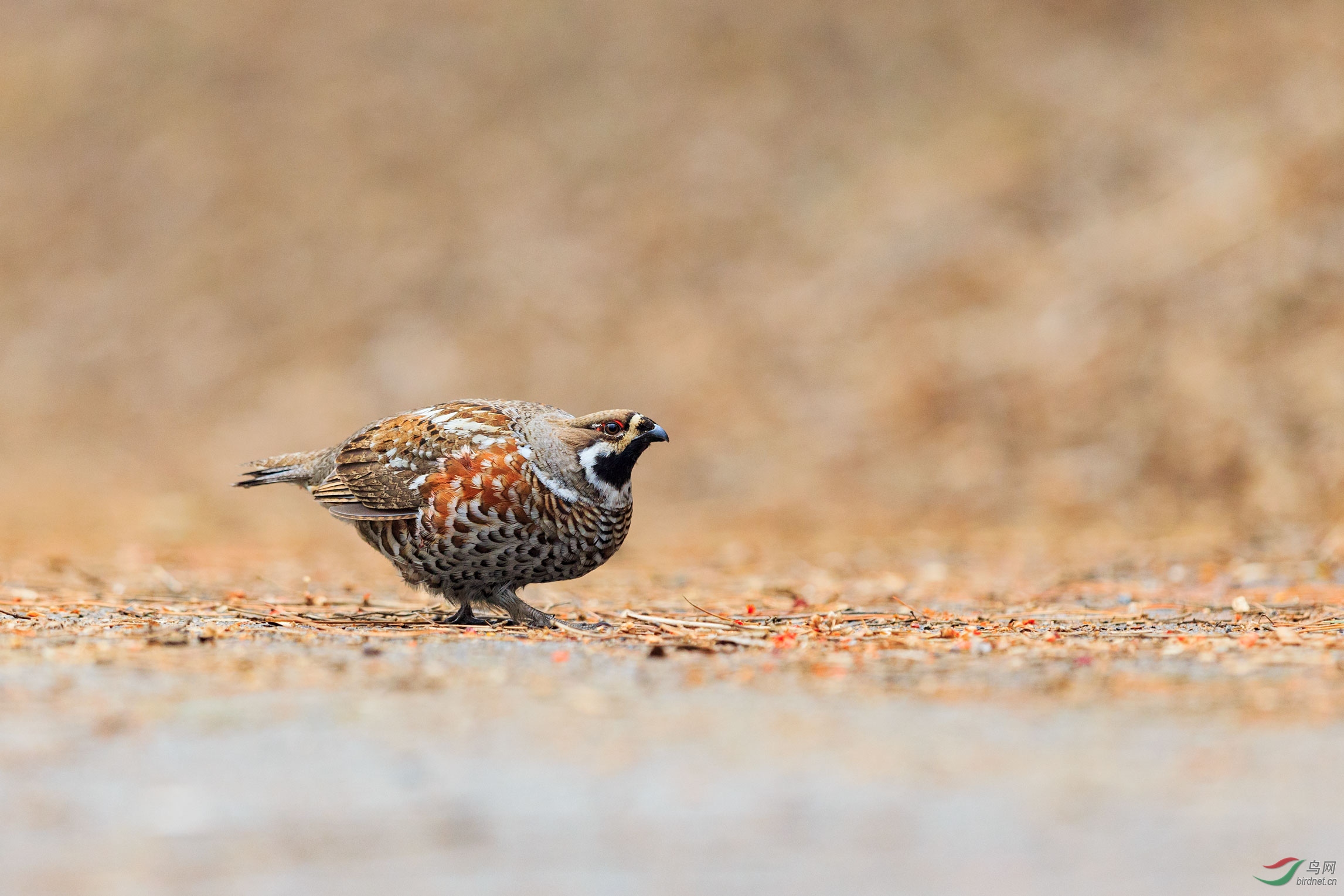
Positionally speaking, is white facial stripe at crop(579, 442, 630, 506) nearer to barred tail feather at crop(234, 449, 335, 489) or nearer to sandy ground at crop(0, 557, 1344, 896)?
sandy ground at crop(0, 557, 1344, 896)

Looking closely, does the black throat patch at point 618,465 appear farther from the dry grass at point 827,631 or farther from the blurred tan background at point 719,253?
the blurred tan background at point 719,253

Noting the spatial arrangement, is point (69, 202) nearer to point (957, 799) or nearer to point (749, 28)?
point (749, 28)

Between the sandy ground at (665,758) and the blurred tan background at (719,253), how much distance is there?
20.0 ft

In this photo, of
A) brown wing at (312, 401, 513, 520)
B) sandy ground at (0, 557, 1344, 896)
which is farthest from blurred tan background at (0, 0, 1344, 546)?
sandy ground at (0, 557, 1344, 896)

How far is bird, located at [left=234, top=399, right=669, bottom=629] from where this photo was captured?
6199 mm

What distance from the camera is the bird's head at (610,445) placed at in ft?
20.8

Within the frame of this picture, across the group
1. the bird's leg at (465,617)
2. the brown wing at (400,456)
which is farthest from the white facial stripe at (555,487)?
the bird's leg at (465,617)

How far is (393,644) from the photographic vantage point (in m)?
5.39

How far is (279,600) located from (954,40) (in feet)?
43.8

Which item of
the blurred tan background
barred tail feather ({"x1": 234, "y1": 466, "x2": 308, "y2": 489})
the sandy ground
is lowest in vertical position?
the sandy ground

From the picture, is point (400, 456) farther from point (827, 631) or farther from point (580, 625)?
point (827, 631)

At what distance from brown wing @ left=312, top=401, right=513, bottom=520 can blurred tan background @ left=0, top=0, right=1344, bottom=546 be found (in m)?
5.52

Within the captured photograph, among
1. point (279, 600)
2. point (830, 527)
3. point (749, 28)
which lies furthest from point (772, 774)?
point (749, 28)

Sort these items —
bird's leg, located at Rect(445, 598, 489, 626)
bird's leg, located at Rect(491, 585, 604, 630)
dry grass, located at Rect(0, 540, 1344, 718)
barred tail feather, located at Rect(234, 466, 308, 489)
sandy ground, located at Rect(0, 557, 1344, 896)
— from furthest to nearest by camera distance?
barred tail feather, located at Rect(234, 466, 308, 489)
bird's leg, located at Rect(445, 598, 489, 626)
bird's leg, located at Rect(491, 585, 604, 630)
dry grass, located at Rect(0, 540, 1344, 718)
sandy ground, located at Rect(0, 557, 1344, 896)
